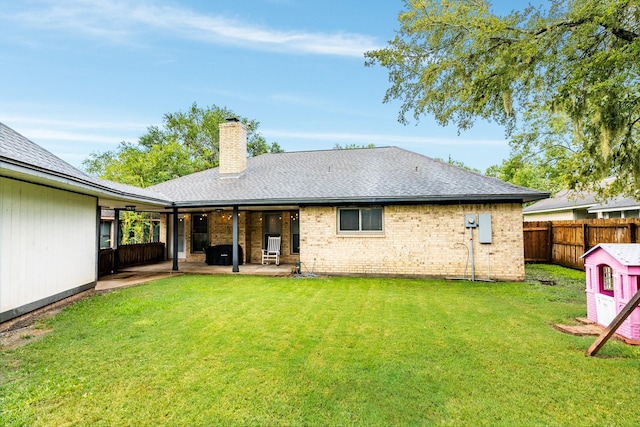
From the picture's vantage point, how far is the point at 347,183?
34.4ft

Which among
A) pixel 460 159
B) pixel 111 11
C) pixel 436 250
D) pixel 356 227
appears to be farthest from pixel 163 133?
pixel 460 159

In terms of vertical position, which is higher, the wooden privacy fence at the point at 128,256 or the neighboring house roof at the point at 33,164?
the neighboring house roof at the point at 33,164

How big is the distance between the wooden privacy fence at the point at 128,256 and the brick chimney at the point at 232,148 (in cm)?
446

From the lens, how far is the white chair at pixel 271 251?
12.3 meters

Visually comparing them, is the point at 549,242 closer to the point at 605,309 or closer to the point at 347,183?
the point at 347,183

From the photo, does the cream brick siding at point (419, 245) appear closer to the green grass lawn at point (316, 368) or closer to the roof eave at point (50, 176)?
the green grass lawn at point (316, 368)

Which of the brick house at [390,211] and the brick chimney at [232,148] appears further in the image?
the brick chimney at [232,148]

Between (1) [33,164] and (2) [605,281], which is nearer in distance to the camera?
(1) [33,164]

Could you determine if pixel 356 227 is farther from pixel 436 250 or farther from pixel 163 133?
pixel 163 133

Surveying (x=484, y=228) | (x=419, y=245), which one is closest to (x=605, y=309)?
(x=484, y=228)

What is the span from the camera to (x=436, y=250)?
934 centimetres

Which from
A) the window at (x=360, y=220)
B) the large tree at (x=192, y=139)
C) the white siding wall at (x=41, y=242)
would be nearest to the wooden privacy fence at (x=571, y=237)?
the window at (x=360, y=220)

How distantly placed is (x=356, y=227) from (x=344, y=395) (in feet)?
24.0

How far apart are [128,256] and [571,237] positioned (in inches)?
651
